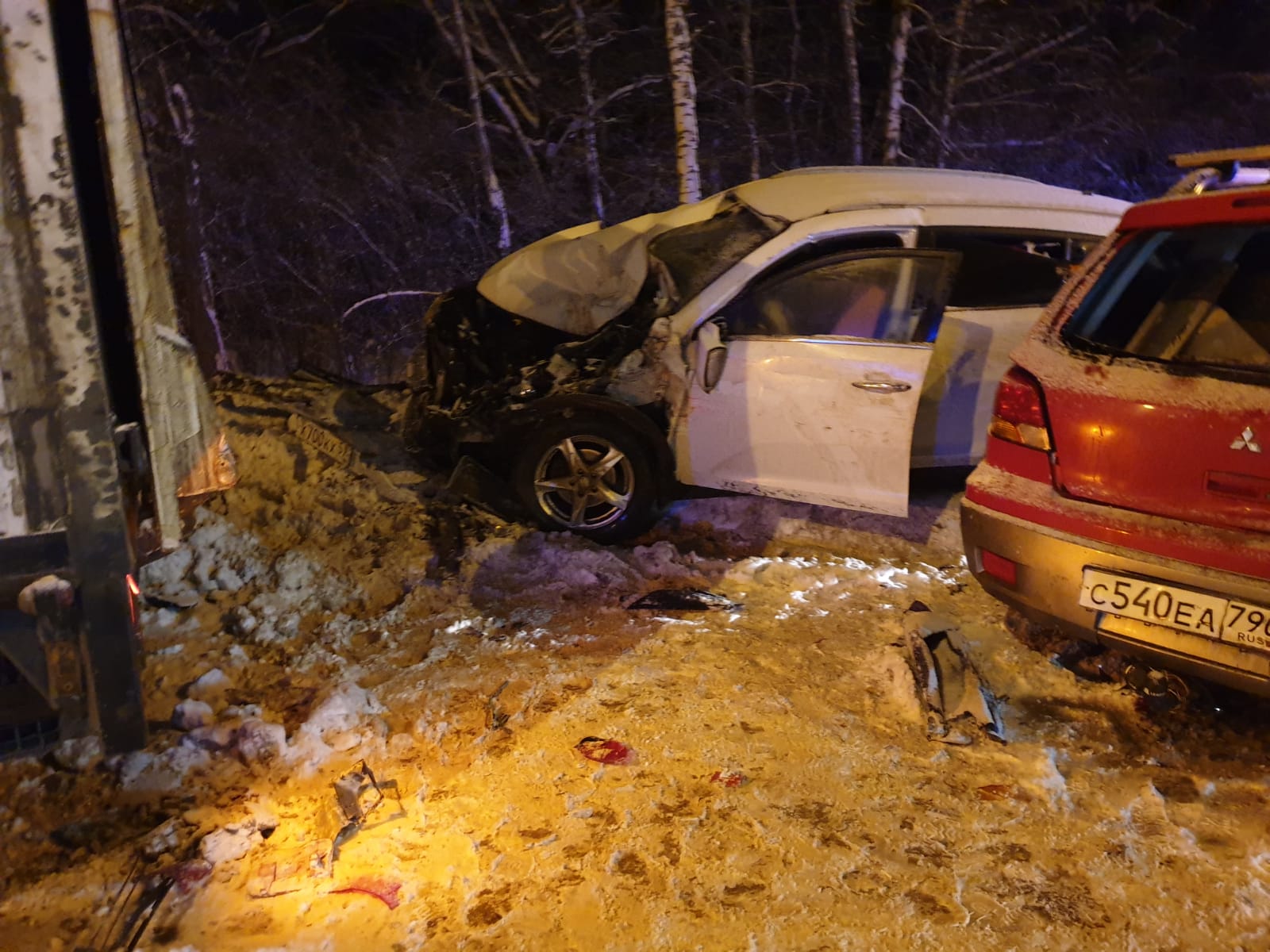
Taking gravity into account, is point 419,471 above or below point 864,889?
above

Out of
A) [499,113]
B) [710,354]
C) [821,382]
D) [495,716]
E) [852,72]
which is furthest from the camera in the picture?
[852,72]

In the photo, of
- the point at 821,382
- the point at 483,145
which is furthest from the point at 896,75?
the point at 821,382

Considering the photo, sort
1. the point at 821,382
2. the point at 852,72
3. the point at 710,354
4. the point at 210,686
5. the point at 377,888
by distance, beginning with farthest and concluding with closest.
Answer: the point at 852,72, the point at 710,354, the point at 821,382, the point at 210,686, the point at 377,888

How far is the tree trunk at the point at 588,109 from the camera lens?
12.9 metres

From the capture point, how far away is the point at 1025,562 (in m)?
3.02

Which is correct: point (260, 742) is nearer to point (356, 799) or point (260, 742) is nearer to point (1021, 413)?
point (356, 799)

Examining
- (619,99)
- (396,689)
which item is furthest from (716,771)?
(619,99)

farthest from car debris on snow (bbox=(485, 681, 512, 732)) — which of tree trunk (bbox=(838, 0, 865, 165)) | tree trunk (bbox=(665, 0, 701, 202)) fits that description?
tree trunk (bbox=(838, 0, 865, 165))

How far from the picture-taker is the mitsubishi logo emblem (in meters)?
2.52

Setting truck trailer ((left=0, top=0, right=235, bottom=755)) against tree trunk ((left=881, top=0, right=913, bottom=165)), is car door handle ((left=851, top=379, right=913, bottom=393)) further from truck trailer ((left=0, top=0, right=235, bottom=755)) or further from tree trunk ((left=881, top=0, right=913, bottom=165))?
tree trunk ((left=881, top=0, right=913, bottom=165))

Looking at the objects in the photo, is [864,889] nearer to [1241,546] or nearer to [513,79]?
[1241,546]

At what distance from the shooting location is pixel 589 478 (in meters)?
4.94

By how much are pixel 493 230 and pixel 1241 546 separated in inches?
459

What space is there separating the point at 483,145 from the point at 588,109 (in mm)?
1673
